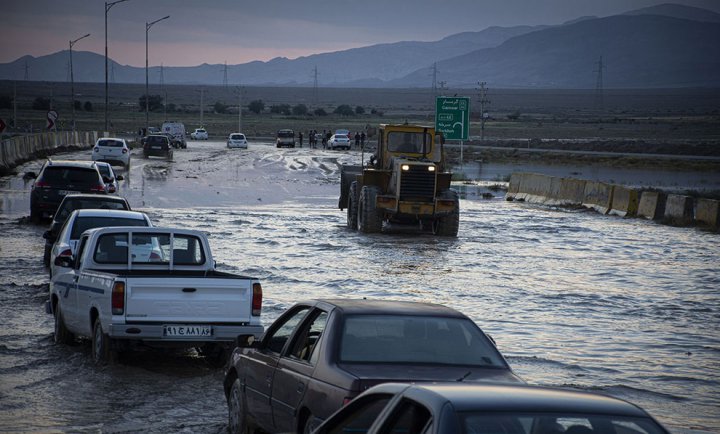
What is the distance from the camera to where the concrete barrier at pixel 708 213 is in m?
35.8

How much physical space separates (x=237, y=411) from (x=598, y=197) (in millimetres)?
33532

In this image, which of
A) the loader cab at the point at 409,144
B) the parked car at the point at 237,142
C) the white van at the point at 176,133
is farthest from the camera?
the white van at the point at 176,133

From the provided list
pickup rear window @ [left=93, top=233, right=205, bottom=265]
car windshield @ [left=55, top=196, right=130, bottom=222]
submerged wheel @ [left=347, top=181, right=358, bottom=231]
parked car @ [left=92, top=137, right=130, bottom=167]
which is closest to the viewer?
pickup rear window @ [left=93, top=233, right=205, bottom=265]

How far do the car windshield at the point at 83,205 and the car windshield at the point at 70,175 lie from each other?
680 centimetres

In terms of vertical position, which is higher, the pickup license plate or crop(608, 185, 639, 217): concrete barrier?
the pickup license plate

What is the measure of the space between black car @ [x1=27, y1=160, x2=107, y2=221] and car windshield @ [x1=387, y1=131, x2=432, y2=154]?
296 inches

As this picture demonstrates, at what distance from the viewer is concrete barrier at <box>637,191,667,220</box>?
38594 mm

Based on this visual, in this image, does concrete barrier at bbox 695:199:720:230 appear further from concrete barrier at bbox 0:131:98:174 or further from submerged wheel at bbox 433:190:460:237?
concrete barrier at bbox 0:131:98:174

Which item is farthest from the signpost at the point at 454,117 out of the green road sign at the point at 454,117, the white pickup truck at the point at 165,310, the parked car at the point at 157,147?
the white pickup truck at the point at 165,310

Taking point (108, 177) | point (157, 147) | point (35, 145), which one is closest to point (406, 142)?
point (108, 177)

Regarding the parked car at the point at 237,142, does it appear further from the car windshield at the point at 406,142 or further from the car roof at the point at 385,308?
the car roof at the point at 385,308

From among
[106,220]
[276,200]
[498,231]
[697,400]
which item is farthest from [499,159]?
[697,400]

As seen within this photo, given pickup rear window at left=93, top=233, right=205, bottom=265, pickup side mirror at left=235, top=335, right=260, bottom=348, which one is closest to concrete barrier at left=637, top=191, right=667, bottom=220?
pickup rear window at left=93, top=233, right=205, bottom=265

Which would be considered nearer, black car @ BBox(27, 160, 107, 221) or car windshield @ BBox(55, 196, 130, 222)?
car windshield @ BBox(55, 196, 130, 222)
